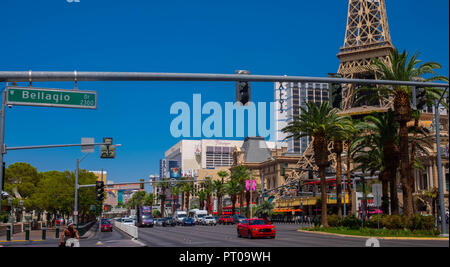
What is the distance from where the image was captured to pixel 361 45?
103812 millimetres

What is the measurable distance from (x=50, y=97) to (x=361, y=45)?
312 ft

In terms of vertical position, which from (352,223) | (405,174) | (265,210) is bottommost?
(265,210)

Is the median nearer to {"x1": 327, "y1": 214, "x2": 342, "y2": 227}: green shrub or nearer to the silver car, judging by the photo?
{"x1": 327, "y1": 214, "x2": 342, "y2": 227}: green shrub

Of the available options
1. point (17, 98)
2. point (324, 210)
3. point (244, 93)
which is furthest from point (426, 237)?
point (17, 98)

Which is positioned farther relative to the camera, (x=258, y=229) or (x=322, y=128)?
(x=322, y=128)

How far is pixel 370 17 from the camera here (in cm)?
10931

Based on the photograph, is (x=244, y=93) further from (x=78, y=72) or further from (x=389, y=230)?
(x=389, y=230)

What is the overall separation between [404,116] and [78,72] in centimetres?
2813

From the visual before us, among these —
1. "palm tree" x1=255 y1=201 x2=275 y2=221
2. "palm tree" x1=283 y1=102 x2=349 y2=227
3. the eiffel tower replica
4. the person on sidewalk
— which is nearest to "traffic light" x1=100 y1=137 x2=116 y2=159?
the person on sidewalk

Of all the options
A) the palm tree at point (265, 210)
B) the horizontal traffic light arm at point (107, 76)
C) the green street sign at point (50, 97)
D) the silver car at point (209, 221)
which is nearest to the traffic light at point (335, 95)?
the horizontal traffic light arm at point (107, 76)

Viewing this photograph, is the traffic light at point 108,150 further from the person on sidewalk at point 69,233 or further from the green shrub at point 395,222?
the green shrub at point 395,222

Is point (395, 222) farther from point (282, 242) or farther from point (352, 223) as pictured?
point (282, 242)

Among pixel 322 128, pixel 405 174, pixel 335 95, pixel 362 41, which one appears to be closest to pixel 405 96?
pixel 405 174
